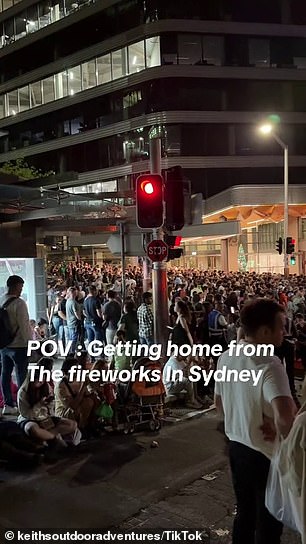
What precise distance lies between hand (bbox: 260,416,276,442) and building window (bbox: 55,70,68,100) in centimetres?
4367

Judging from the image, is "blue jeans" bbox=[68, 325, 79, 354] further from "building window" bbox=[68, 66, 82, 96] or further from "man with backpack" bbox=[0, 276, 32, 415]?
"building window" bbox=[68, 66, 82, 96]

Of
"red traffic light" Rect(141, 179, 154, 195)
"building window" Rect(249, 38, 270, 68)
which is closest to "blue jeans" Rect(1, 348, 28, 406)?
"red traffic light" Rect(141, 179, 154, 195)

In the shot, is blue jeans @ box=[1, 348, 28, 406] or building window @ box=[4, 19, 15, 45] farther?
building window @ box=[4, 19, 15, 45]

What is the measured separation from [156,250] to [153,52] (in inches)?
1289

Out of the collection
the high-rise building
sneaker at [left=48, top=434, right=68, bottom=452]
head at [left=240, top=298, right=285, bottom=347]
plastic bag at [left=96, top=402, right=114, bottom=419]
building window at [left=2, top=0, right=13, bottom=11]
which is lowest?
sneaker at [left=48, top=434, right=68, bottom=452]

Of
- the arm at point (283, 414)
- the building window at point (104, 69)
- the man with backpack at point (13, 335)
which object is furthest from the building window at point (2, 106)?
the arm at point (283, 414)

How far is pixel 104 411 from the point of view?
23.1ft

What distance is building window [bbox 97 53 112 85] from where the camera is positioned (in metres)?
40.0

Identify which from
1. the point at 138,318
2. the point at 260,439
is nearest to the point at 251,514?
the point at 260,439

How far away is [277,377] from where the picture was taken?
280 cm

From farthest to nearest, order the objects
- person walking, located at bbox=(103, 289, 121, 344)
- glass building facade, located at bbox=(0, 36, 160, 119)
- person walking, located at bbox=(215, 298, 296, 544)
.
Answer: glass building facade, located at bbox=(0, 36, 160, 119) → person walking, located at bbox=(103, 289, 121, 344) → person walking, located at bbox=(215, 298, 296, 544)

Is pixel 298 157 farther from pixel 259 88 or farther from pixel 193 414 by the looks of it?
pixel 193 414

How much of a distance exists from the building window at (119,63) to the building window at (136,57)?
0.53 m

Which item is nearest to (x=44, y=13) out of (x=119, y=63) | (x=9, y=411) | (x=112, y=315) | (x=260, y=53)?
(x=119, y=63)
